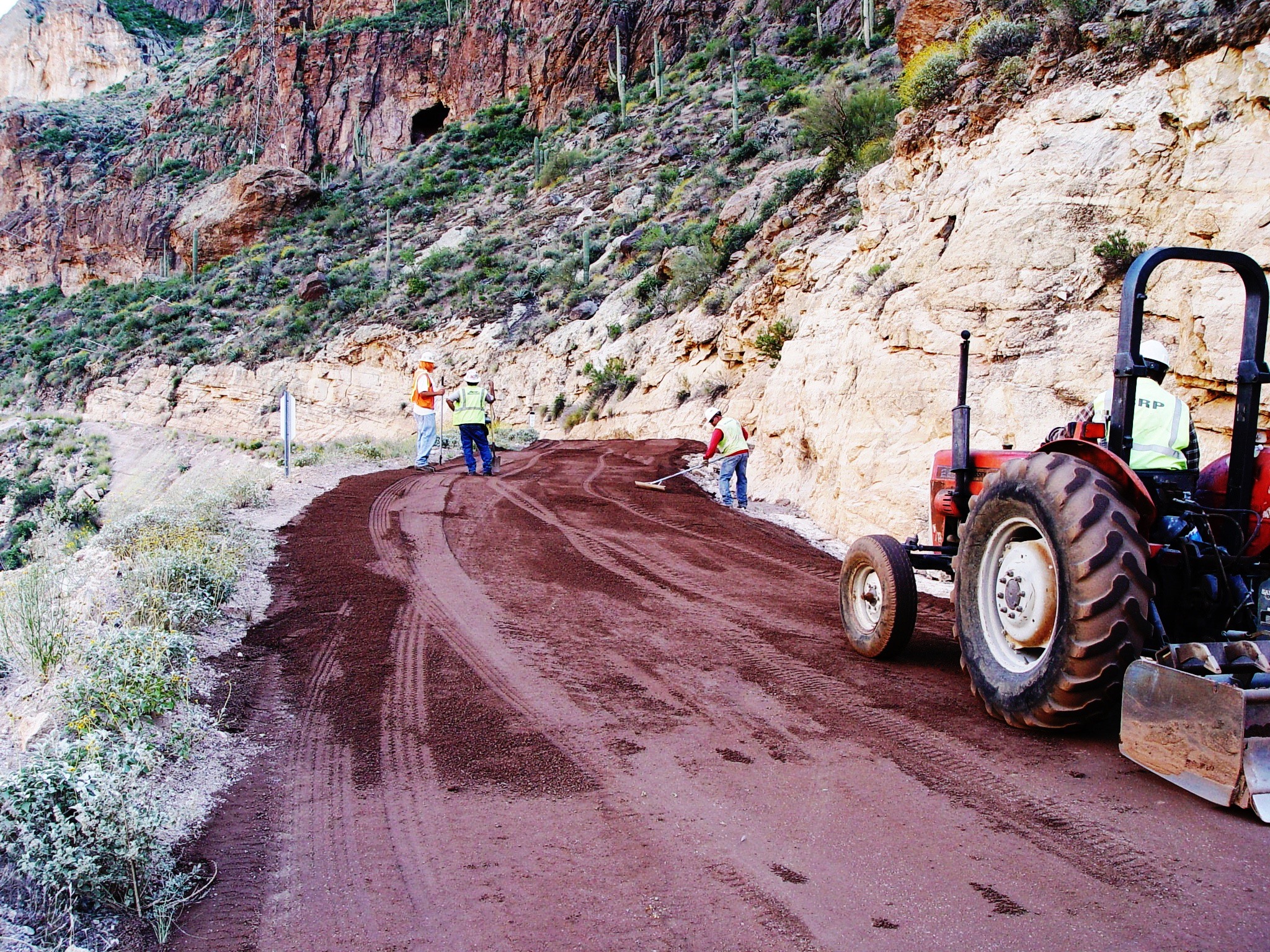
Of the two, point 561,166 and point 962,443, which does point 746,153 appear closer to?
point 561,166

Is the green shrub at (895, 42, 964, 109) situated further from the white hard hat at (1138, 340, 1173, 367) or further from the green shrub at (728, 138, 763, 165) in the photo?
the green shrub at (728, 138, 763, 165)

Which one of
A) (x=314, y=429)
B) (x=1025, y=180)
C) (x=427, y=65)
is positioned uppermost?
(x=427, y=65)

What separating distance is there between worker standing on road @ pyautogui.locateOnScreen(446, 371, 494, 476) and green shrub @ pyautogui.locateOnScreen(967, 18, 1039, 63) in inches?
378

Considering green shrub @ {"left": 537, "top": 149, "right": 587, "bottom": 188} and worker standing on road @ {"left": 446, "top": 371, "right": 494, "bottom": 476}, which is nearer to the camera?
worker standing on road @ {"left": 446, "top": 371, "right": 494, "bottom": 476}

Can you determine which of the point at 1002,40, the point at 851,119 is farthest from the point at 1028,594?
the point at 851,119

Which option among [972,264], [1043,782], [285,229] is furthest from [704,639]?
[285,229]

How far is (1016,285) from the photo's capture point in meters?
10.3

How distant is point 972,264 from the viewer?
35.4 feet

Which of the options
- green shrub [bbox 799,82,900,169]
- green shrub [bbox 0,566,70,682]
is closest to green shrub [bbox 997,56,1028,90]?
green shrub [bbox 799,82,900,169]

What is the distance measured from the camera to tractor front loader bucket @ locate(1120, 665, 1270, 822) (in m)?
3.21

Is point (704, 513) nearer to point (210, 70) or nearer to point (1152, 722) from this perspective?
point (1152, 722)

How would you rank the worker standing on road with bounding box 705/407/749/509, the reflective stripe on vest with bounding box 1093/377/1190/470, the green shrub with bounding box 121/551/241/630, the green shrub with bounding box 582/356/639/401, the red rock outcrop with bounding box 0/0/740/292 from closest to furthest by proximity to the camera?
the reflective stripe on vest with bounding box 1093/377/1190/470 → the green shrub with bounding box 121/551/241/630 → the worker standing on road with bounding box 705/407/749/509 → the green shrub with bounding box 582/356/639/401 → the red rock outcrop with bounding box 0/0/740/292

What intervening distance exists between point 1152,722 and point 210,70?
283 ft

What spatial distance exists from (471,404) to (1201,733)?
13158mm
